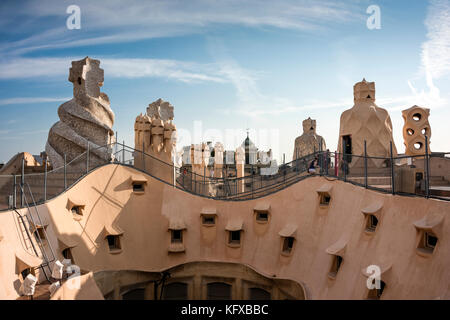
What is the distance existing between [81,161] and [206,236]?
8061 millimetres

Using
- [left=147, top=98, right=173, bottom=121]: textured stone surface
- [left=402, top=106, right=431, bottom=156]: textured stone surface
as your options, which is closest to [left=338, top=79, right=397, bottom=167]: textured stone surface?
[left=402, top=106, right=431, bottom=156]: textured stone surface

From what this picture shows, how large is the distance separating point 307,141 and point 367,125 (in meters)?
12.8

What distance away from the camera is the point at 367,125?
19594 millimetres

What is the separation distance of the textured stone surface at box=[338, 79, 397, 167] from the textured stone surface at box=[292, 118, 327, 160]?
1136 centimetres

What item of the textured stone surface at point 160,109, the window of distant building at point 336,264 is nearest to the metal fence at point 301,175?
the window of distant building at point 336,264

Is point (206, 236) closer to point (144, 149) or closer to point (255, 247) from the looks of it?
point (255, 247)

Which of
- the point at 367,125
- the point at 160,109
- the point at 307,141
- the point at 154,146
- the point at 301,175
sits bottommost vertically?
the point at 301,175

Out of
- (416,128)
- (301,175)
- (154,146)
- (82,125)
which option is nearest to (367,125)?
(416,128)

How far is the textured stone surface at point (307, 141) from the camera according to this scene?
3200 centimetres

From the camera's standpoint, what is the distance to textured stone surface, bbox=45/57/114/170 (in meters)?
18.7

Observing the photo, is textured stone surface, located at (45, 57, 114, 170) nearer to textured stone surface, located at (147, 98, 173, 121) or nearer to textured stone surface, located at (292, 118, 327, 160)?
textured stone surface, located at (147, 98, 173, 121)

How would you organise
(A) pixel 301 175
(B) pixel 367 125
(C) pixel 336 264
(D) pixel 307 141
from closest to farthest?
(C) pixel 336 264
(A) pixel 301 175
(B) pixel 367 125
(D) pixel 307 141

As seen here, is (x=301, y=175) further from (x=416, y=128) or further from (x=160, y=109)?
(x=160, y=109)

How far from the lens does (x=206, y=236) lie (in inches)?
728
